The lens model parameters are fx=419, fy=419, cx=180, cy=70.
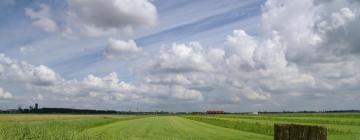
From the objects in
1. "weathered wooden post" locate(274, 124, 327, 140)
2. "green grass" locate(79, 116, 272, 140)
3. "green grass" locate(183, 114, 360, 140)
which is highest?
"weathered wooden post" locate(274, 124, 327, 140)

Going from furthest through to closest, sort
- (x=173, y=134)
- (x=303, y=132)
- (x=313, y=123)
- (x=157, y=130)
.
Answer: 1. (x=313, y=123)
2. (x=157, y=130)
3. (x=173, y=134)
4. (x=303, y=132)

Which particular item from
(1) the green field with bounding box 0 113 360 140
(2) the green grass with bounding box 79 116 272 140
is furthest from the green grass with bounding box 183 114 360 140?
(2) the green grass with bounding box 79 116 272 140

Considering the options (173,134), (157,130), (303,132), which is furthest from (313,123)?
(303,132)

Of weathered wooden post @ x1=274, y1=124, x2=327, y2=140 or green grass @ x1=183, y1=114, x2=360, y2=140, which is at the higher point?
weathered wooden post @ x1=274, y1=124, x2=327, y2=140

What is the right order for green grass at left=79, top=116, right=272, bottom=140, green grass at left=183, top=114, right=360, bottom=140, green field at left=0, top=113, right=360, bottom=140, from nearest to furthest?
green field at left=0, top=113, right=360, bottom=140 < green grass at left=79, top=116, right=272, bottom=140 < green grass at left=183, top=114, right=360, bottom=140

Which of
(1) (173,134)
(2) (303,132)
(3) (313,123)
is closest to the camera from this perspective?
(2) (303,132)

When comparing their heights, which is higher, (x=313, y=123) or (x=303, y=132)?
(x=303, y=132)

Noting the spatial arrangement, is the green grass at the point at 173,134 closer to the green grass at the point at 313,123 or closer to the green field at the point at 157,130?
the green field at the point at 157,130

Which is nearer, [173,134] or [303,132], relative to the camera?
[303,132]

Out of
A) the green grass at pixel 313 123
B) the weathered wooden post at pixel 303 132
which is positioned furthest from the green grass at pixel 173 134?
the weathered wooden post at pixel 303 132

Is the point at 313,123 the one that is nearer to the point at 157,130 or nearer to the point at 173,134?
the point at 157,130

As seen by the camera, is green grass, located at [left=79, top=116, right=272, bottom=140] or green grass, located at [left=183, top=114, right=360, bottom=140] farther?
green grass, located at [left=183, top=114, right=360, bottom=140]

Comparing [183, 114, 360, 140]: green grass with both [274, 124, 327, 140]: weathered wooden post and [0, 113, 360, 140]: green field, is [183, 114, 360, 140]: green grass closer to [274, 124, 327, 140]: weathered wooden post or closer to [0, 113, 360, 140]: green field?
[0, 113, 360, 140]: green field

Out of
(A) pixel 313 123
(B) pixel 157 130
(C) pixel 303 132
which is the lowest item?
(B) pixel 157 130
